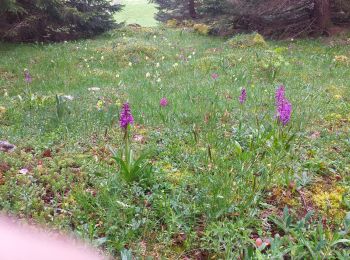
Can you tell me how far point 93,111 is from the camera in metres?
6.39

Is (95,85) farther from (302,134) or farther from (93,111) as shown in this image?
(302,134)

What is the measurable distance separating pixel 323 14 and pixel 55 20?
11823 millimetres

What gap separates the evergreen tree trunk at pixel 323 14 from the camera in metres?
15.8

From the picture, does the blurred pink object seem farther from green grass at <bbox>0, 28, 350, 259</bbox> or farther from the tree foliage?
the tree foliage

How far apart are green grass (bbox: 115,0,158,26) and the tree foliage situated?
68.6 ft

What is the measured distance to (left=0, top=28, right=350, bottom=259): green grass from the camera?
10.7 ft

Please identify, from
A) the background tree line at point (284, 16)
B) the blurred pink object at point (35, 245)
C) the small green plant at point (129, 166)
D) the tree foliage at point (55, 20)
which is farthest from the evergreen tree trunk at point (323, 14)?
the blurred pink object at point (35, 245)

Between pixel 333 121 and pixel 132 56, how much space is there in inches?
334

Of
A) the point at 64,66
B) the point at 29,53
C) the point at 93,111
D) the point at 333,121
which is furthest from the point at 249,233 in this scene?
the point at 29,53

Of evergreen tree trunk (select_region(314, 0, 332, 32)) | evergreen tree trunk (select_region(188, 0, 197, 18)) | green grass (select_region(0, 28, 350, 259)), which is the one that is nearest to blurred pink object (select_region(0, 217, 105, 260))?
green grass (select_region(0, 28, 350, 259))

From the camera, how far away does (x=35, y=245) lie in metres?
2.65

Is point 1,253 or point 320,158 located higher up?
point 1,253

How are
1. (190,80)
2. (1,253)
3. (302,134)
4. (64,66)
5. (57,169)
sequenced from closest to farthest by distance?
(1,253), (57,169), (302,134), (190,80), (64,66)

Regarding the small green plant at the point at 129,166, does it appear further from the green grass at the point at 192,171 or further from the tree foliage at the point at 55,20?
the tree foliage at the point at 55,20
